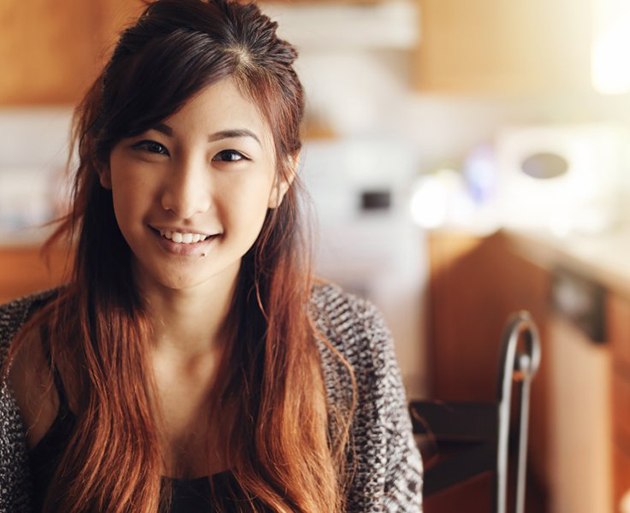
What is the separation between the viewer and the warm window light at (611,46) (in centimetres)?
277

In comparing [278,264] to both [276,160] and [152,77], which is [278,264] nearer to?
[276,160]

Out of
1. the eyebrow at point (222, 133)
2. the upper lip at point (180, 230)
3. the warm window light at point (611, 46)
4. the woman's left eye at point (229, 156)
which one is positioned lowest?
the upper lip at point (180, 230)

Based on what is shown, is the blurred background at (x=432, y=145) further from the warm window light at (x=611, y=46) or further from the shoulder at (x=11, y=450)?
the shoulder at (x=11, y=450)

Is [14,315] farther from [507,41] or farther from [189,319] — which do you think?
[507,41]

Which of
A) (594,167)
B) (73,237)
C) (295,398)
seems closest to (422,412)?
(295,398)

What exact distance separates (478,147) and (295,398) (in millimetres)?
2696

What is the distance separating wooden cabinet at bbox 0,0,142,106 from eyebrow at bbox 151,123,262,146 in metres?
2.67

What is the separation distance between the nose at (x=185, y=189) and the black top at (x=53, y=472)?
27 cm

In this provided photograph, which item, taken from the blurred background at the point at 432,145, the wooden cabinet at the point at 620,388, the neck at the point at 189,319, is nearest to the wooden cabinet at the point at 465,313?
the blurred background at the point at 432,145

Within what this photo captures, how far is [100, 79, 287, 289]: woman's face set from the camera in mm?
826

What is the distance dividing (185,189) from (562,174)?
101 inches

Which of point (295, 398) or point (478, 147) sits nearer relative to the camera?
point (295, 398)

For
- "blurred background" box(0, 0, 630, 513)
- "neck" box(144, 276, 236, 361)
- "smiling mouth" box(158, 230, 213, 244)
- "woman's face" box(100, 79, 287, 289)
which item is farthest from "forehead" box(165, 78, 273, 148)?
"blurred background" box(0, 0, 630, 513)

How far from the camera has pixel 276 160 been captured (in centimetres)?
92
